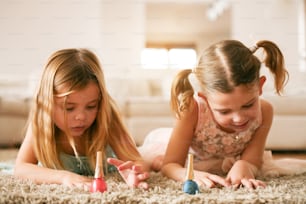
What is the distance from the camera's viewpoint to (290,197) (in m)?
0.70

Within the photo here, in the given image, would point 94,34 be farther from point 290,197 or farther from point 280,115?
point 290,197

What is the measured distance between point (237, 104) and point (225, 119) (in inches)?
2.3

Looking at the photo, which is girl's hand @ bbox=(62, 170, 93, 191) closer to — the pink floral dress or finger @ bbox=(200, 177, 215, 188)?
finger @ bbox=(200, 177, 215, 188)

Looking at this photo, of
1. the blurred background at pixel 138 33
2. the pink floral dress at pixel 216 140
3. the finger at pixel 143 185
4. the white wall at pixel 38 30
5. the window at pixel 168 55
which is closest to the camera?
the finger at pixel 143 185

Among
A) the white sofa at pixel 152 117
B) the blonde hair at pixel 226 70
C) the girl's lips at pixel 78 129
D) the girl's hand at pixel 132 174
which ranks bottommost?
the white sofa at pixel 152 117

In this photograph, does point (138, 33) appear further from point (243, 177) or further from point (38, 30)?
point (243, 177)

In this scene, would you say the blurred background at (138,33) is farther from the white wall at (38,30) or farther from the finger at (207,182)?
the finger at (207,182)

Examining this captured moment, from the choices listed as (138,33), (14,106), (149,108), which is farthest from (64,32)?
(149,108)

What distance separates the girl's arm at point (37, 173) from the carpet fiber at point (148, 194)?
0.03 m

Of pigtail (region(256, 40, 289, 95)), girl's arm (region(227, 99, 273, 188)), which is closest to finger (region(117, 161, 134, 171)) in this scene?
girl's arm (region(227, 99, 273, 188))

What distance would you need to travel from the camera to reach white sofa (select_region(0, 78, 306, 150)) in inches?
75.6

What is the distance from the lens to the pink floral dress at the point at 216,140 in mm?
1049

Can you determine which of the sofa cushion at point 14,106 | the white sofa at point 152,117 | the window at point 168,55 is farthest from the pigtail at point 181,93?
the window at point 168,55

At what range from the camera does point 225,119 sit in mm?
912
